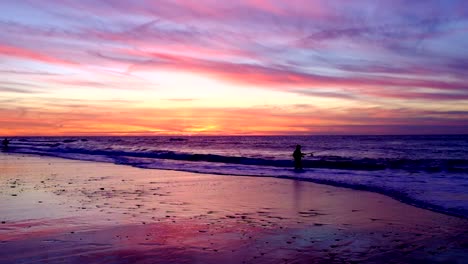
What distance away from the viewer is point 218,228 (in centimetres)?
980

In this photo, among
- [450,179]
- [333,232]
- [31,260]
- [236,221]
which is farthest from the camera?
[450,179]

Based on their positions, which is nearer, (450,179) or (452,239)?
(452,239)

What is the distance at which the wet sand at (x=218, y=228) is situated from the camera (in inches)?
301

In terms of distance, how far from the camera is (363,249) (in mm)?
8102

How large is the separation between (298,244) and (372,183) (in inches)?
454

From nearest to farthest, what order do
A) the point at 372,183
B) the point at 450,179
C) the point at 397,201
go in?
the point at 397,201, the point at 372,183, the point at 450,179

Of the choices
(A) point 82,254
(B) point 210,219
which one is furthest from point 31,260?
(B) point 210,219

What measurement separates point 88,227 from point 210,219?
9.48 ft

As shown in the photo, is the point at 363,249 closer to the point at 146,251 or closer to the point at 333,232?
the point at 333,232

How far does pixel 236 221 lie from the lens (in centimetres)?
1062

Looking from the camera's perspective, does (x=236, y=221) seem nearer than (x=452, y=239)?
No

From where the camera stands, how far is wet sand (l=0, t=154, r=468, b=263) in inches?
301

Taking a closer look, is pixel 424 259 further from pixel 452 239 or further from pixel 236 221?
pixel 236 221

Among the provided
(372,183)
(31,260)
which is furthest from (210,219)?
(372,183)
